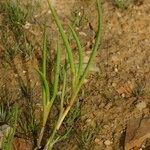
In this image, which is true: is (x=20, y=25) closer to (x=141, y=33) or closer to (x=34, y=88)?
(x=34, y=88)

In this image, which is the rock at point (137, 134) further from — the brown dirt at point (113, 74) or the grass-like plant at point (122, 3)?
the grass-like plant at point (122, 3)

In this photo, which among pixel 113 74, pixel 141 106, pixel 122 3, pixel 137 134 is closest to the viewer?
pixel 137 134

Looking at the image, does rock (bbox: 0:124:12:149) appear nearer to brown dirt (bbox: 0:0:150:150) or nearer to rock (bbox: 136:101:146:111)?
brown dirt (bbox: 0:0:150:150)

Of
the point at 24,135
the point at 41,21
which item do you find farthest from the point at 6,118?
the point at 41,21

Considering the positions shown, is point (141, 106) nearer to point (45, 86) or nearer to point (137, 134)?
point (137, 134)

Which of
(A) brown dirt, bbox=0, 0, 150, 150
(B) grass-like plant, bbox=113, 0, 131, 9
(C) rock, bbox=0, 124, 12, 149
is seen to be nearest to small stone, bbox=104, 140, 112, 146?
(A) brown dirt, bbox=0, 0, 150, 150

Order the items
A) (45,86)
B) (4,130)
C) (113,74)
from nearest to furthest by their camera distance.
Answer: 1. (45,86)
2. (4,130)
3. (113,74)

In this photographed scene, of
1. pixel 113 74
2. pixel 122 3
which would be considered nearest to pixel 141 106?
pixel 113 74
